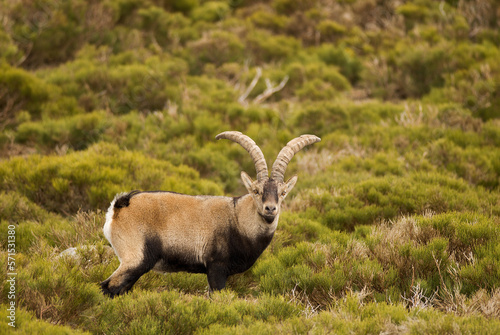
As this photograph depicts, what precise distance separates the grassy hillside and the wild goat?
0.45 meters

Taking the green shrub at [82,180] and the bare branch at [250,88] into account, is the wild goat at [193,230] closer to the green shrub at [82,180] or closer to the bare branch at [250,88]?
the green shrub at [82,180]

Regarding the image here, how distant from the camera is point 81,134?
38.4 ft

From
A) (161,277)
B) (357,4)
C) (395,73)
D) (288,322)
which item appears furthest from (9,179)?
(357,4)

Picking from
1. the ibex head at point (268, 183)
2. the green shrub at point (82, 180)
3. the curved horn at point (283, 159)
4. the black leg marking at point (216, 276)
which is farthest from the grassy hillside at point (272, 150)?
the curved horn at point (283, 159)

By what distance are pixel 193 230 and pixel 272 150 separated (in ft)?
19.7

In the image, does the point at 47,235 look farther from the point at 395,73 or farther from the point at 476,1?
the point at 476,1

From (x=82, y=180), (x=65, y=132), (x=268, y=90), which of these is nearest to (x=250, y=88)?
(x=268, y=90)

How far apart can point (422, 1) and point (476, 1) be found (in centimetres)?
229

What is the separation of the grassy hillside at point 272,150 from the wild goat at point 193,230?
0.45 m

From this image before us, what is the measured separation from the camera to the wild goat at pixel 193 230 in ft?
18.5

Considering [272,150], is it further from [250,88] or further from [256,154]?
[256,154]

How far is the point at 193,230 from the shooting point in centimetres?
593

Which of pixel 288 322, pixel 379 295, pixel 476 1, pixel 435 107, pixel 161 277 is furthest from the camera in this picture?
pixel 476 1

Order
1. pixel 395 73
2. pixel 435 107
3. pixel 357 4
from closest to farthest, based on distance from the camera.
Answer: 1. pixel 435 107
2. pixel 395 73
3. pixel 357 4
